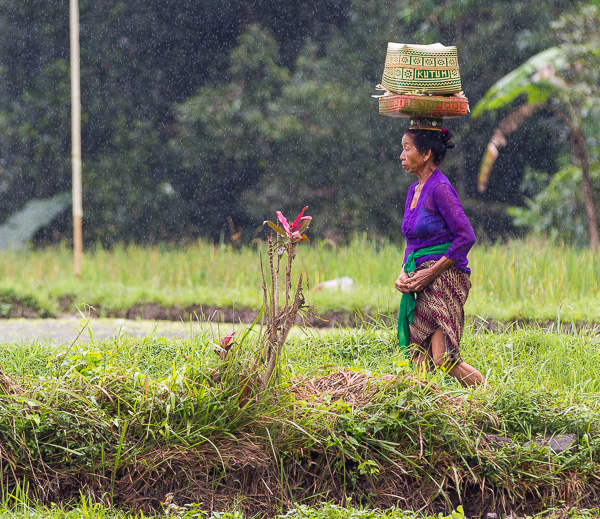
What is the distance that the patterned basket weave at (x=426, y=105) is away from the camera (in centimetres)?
448

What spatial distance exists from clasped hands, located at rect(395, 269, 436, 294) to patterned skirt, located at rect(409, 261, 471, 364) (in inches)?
1.6

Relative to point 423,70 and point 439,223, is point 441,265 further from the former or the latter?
point 423,70

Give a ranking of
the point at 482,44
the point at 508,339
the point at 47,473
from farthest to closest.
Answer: the point at 482,44 → the point at 508,339 → the point at 47,473

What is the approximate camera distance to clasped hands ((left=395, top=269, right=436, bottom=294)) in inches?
176

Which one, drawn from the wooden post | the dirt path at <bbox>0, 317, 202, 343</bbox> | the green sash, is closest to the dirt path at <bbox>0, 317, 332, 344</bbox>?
the dirt path at <bbox>0, 317, 202, 343</bbox>

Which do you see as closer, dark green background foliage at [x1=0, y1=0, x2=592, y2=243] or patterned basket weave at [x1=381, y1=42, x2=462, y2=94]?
patterned basket weave at [x1=381, y1=42, x2=462, y2=94]

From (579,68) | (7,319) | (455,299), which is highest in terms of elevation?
(579,68)

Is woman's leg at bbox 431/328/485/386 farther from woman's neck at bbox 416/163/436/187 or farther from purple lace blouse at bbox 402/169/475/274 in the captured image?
woman's neck at bbox 416/163/436/187

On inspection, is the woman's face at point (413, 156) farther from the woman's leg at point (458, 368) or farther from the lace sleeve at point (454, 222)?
the woman's leg at point (458, 368)

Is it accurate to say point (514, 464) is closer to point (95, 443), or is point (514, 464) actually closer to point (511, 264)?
point (95, 443)

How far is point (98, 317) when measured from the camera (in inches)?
358

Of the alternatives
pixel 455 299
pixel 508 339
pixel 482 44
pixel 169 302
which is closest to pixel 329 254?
pixel 169 302

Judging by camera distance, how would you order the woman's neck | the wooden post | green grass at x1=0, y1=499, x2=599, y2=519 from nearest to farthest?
green grass at x1=0, y1=499, x2=599, y2=519, the woman's neck, the wooden post

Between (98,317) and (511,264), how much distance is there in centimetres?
443
